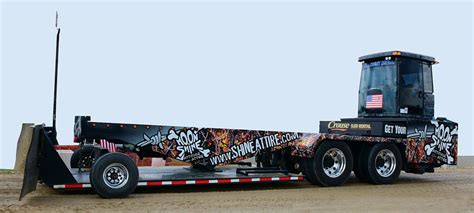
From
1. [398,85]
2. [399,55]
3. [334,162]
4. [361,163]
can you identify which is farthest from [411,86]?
[334,162]

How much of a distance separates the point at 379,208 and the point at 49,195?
5.98 m

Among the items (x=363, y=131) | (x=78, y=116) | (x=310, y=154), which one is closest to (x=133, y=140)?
(x=78, y=116)

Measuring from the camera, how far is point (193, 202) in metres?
9.47

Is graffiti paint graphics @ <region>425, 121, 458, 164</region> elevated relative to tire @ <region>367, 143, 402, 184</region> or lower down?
elevated

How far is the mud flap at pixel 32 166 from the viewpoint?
8.94m

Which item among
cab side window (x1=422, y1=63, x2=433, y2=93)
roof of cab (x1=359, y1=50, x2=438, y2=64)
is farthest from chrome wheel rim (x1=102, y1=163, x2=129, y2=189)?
cab side window (x1=422, y1=63, x2=433, y2=93)

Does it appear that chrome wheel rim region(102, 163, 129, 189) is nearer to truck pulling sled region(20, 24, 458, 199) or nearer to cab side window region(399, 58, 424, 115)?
truck pulling sled region(20, 24, 458, 199)

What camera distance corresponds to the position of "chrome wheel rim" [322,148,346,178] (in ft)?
40.0

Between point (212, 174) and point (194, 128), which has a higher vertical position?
point (194, 128)

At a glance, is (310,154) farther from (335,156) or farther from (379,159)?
(379,159)

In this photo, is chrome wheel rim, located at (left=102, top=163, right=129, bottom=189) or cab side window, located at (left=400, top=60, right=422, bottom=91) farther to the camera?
cab side window, located at (left=400, top=60, right=422, bottom=91)

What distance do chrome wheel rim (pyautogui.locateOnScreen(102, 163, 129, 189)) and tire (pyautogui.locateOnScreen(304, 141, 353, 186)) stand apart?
13.9ft

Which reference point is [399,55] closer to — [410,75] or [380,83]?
[410,75]

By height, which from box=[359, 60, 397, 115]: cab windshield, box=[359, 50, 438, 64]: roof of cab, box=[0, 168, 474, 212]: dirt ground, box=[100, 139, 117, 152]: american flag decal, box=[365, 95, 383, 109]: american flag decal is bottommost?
box=[0, 168, 474, 212]: dirt ground
